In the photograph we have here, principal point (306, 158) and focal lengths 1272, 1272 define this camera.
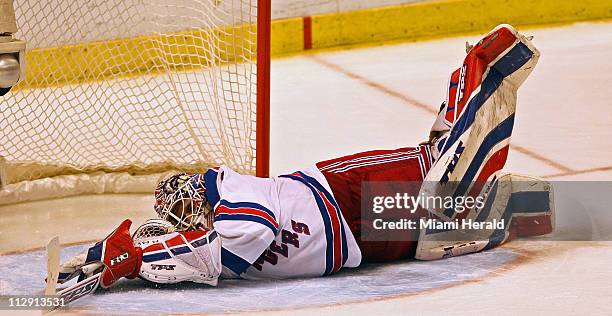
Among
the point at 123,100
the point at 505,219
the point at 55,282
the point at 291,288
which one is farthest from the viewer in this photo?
the point at 123,100

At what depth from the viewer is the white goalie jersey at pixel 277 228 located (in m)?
2.88

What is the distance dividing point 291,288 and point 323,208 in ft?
0.66

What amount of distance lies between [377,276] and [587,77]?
2.51 metres

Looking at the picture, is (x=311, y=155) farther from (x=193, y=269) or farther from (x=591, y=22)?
(x=591, y=22)

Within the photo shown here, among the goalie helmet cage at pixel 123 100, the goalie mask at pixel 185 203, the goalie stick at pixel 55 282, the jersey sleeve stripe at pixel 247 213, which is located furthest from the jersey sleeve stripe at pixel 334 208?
the goalie helmet cage at pixel 123 100

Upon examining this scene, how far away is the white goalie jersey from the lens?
2.88 meters

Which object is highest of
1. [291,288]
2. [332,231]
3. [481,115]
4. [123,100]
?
[123,100]

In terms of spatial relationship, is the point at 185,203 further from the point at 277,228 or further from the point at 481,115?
the point at 481,115

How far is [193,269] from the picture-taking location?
9.62 feet

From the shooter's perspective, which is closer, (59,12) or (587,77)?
(59,12)

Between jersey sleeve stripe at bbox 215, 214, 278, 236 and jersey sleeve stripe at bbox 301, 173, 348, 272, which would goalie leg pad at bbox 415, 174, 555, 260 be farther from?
jersey sleeve stripe at bbox 215, 214, 278, 236

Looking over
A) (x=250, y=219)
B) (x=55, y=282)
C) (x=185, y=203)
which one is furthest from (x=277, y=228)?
(x=55, y=282)

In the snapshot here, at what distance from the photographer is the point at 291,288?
2959mm

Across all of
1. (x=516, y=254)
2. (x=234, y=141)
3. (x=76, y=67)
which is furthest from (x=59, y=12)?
(x=516, y=254)
